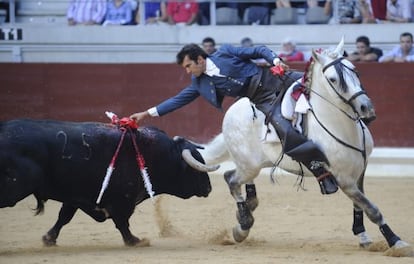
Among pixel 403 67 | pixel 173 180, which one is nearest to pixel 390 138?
pixel 403 67

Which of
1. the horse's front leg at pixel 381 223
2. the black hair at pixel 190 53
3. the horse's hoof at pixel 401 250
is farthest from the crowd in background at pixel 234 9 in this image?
the horse's hoof at pixel 401 250

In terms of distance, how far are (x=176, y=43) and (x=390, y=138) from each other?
Result: 10.8ft

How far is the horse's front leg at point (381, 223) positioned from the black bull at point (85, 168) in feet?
4.19

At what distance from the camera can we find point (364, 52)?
13.0 meters

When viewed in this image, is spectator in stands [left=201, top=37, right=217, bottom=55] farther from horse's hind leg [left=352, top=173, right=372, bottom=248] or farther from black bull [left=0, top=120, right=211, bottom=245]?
horse's hind leg [left=352, top=173, right=372, bottom=248]

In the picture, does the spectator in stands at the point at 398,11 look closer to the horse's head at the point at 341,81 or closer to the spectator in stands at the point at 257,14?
the spectator in stands at the point at 257,14

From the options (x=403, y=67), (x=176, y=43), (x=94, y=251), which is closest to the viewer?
(x=94, y=251)

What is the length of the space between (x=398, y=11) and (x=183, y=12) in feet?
9.83

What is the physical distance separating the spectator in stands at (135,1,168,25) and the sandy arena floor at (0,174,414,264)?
12.5 ft

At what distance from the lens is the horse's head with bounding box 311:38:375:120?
681cm

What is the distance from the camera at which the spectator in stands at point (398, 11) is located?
548 inches

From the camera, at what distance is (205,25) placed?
47.0 ft

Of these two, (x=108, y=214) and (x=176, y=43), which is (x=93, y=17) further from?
(x=108, y=214)

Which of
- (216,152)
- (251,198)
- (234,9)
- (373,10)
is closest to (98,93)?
(234,9)
